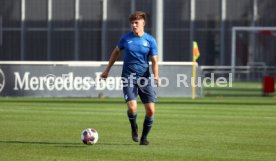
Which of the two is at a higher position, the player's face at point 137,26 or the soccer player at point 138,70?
the player's face at point 137,26

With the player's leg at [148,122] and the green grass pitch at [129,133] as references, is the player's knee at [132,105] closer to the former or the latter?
the player's leg at [148,122]

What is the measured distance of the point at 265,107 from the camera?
86.1 ft

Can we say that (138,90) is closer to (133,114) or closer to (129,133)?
(133,114)

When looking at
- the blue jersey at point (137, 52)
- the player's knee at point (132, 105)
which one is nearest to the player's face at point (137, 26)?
the blue jersey at point (137, 52)

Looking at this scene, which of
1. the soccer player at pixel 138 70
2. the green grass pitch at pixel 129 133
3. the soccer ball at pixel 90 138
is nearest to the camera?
the green grass pitch at pixel 129 133

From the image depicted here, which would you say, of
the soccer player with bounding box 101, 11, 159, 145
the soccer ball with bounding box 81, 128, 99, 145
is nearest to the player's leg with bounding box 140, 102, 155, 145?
the soccer player with bounding box 101, 11, 159, 145

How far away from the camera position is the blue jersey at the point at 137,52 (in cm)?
1423

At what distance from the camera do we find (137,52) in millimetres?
14273

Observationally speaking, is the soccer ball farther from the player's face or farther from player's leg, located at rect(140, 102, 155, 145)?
the player's face

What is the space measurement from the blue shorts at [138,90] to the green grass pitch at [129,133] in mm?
765

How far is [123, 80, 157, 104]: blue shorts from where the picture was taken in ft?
46.6

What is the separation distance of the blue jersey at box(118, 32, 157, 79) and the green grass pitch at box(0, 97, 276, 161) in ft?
3.96

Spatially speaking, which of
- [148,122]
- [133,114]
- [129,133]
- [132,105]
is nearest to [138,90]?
[132,105]

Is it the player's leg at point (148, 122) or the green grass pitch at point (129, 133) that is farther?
the player's leg at point (148, 122)
